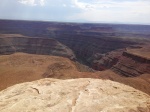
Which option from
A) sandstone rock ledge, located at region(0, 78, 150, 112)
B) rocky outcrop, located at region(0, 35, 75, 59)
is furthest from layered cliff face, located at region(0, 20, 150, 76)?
sandstone rock ledge, located at region(0, 78, 150, 112)

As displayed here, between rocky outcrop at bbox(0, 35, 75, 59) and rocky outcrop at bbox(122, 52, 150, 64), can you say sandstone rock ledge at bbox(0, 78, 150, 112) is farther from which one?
rocky outcrop at bbox(0, 35, 75, 59)

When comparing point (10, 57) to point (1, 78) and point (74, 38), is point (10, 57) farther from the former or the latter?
point (74, 38)

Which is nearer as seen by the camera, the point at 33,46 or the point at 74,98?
the point at 74,98

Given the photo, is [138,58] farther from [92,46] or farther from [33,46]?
[33,46]

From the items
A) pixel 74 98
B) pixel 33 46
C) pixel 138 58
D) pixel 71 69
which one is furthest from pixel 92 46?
pixel 74 98

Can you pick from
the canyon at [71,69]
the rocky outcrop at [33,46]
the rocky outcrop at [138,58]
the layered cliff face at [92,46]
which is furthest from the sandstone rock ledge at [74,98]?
the rocky outcrop at [33,46]

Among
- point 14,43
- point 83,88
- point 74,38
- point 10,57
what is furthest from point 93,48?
point 83,88

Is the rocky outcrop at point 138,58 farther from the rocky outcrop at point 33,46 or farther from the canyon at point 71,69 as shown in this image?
the rocky outcrop at point 33,46
